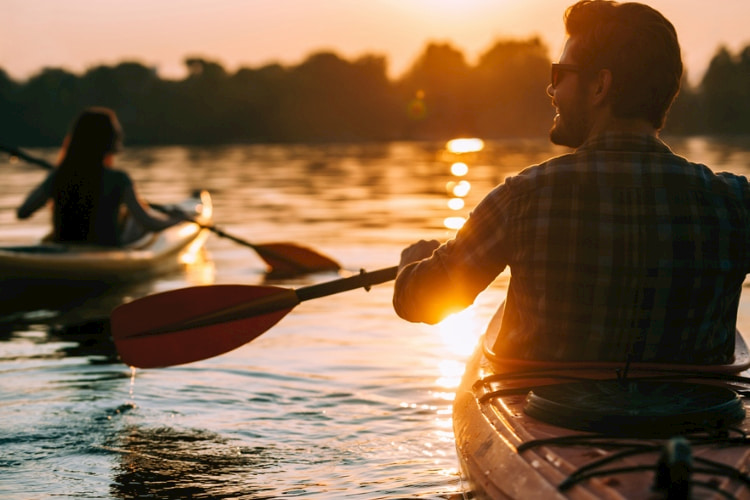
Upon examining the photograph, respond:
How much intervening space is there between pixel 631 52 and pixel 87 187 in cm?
673

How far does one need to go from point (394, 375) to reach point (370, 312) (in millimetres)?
2387

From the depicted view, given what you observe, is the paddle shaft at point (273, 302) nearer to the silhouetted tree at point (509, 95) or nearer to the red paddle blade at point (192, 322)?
the red paddle blade at point (192, 322)

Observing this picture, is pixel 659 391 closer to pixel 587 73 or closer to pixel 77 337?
pixel 587 73

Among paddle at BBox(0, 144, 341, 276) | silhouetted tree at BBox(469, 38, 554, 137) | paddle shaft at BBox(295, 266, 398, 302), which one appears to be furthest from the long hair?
silhouetted tree at BBox(469, 38, 554, 137)

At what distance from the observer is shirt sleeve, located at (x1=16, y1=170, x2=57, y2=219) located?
877 centimetres

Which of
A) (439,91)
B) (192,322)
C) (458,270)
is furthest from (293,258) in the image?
(439,91)

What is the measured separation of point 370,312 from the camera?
28.5 ft

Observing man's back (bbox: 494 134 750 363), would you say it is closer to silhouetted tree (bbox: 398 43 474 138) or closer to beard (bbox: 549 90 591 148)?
beard (bbox: 549 90 591 148)

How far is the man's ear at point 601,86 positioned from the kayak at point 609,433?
0.74m

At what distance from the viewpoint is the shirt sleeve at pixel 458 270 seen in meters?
2.96

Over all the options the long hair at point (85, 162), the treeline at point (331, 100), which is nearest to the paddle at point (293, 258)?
the long hair at point (85, 162)

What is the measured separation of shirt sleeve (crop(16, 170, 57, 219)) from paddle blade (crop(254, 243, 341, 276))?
204cm

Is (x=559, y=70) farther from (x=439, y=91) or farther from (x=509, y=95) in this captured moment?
(x=509, y=95)

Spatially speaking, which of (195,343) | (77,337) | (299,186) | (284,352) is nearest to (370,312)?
(284,352)
